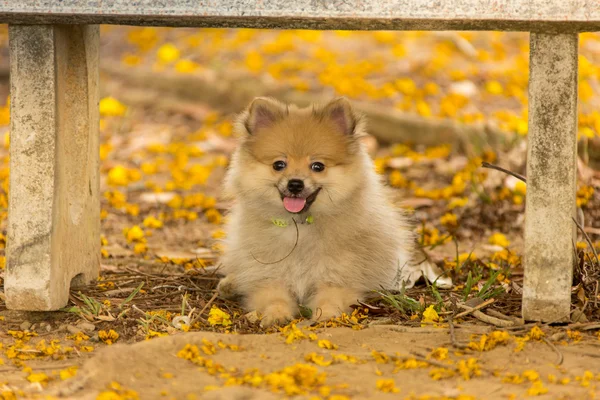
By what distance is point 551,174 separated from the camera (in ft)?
11.9

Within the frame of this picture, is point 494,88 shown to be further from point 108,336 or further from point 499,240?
point 108,336

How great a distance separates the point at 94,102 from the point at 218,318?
1296 mm

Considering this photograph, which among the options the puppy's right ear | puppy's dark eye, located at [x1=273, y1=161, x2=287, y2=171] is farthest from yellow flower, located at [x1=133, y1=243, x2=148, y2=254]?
puppy's dark eye, located at [x1=273, y1=161, x2=287, y2=171]

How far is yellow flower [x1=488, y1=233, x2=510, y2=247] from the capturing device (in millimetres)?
5586

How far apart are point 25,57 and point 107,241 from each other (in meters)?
2.14

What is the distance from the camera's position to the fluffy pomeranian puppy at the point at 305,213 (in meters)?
4.21

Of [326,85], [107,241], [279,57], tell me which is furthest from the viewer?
[279,57]

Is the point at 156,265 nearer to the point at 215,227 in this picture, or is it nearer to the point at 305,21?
the point at 215,227

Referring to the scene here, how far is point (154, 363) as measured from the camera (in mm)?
3217

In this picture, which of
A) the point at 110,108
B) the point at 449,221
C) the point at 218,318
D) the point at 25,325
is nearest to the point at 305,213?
the point at 218,318

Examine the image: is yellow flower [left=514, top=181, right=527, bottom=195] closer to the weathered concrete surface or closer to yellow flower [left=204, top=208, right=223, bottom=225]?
yellow flower [left=204, top=208, right=223, bottom=225]

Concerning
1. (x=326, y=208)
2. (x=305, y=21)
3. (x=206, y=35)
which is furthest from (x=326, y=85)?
(x=305, y=21)

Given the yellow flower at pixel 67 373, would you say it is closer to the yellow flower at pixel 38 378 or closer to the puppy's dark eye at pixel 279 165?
the yellow flower at pixel 38 378

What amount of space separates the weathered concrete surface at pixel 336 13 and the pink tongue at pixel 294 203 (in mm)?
915
